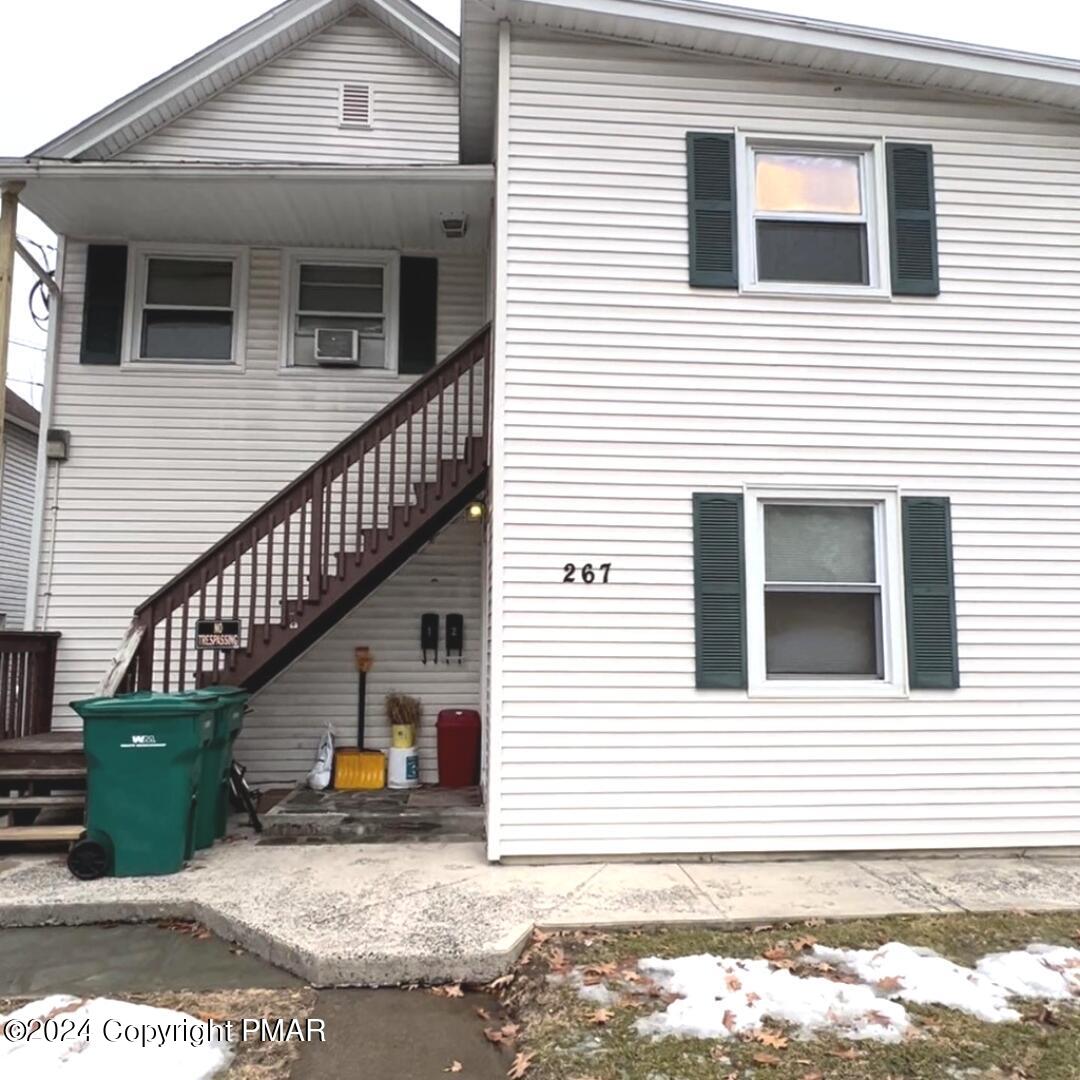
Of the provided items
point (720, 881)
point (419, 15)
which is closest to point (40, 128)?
point (419, 15)

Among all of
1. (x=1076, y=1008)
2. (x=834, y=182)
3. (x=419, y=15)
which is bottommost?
(x=1076, y=1008)

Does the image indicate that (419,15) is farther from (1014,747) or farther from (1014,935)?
(1014,935)

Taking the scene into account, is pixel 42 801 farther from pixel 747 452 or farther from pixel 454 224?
pixel 454 224

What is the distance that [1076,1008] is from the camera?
338cm

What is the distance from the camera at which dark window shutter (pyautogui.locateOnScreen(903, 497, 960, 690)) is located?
5531 millimetres

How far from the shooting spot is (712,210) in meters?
5.82

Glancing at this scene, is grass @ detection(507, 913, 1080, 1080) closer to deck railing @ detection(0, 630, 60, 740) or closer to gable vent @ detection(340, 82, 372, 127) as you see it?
deck railing @ detection(0, 630, 60, 740)

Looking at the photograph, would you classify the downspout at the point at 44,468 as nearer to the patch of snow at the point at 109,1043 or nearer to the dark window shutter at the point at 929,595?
the patch of snow at the point at 109,1043

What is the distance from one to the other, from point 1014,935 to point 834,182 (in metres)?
4.76

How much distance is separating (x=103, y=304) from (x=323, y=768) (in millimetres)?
4427

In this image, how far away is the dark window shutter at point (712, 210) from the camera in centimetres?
578

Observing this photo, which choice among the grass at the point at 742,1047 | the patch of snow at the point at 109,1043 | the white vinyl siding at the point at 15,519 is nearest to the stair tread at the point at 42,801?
the patch of snow at the point at 109,1043

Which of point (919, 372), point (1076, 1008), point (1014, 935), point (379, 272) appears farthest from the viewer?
point (379, 272)

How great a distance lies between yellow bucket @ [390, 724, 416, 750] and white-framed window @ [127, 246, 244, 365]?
3.49 m
